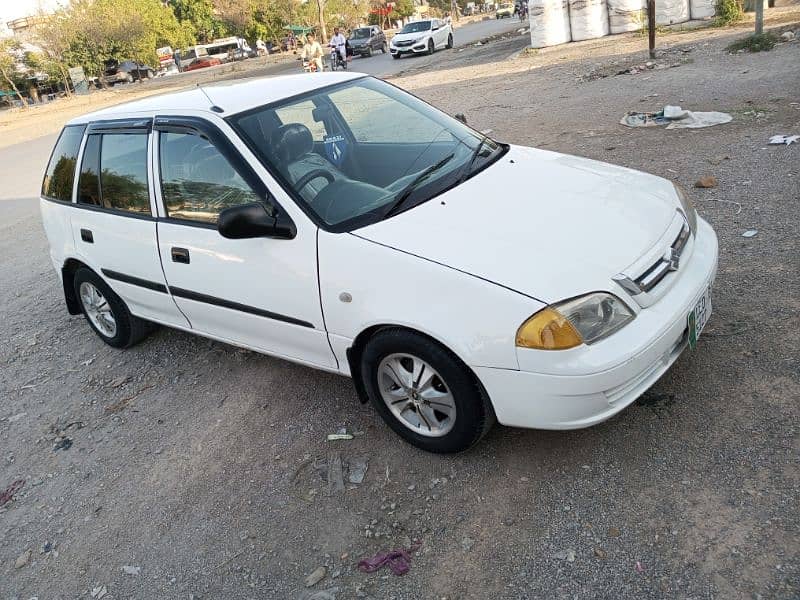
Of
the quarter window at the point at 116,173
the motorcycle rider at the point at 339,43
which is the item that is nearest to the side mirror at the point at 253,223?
the quarter window at the point at 116,173

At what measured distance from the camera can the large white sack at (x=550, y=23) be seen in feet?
68.5

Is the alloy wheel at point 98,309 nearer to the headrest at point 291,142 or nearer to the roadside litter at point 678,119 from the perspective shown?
the headrest at point 291,142

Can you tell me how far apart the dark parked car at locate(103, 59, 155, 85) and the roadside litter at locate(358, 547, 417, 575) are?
57.7 meters

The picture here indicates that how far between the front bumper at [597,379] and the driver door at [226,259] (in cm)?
104

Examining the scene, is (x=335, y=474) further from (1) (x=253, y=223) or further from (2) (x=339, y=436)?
(1) (x=253, y=223)

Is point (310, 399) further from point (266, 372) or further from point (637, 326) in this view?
point (637, 326)

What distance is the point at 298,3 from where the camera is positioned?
2406 inches

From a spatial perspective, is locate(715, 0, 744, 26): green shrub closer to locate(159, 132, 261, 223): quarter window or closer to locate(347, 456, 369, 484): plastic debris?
locate(159, 132, 261, 223): quarter window

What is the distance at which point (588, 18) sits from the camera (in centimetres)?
2047

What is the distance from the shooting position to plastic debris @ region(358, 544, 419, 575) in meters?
2.72

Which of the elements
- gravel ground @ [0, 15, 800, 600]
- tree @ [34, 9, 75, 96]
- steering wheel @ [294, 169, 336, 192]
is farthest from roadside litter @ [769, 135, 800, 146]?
tree @ [34, 9, 75, 96]

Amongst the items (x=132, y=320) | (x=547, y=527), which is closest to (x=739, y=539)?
(x=547, y=527)

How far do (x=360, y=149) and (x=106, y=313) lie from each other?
2447 mm

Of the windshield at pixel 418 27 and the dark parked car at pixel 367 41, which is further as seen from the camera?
the dark parked car at pixel 367 41
